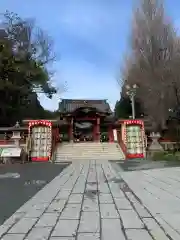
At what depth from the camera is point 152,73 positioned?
35844 mm

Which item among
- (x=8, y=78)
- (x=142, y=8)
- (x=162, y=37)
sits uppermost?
(x=142, y=8)

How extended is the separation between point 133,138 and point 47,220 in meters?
23.1

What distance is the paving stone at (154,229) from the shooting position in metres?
4.14

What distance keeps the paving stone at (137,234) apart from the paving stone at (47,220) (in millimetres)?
1097

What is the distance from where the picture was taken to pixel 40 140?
27.2 metres

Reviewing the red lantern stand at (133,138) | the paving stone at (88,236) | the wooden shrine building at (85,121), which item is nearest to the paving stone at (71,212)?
the paving stone at (88,236)

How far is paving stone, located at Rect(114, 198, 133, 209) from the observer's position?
6.14 m

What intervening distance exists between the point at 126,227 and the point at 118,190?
3833mm

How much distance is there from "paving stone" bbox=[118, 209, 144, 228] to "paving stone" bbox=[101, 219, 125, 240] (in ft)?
0.39

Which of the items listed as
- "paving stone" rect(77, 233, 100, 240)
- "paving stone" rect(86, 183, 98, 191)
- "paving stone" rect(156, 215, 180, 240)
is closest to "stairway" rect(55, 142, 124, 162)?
"paving stone" rect(86, 183, 98, 191)

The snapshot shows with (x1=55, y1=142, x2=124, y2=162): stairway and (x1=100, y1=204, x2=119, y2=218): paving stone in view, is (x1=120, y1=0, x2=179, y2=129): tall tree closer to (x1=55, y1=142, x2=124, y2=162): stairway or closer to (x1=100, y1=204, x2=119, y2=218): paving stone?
(x1=55, y1=142, x2=124, y2=162): stairway

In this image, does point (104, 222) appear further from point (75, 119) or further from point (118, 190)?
point (75, 119)

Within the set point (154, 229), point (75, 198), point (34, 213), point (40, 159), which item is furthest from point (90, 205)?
point (40, 159)

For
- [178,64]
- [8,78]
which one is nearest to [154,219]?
[178,64]
